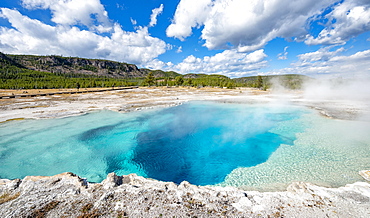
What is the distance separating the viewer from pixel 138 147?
45.7 feet

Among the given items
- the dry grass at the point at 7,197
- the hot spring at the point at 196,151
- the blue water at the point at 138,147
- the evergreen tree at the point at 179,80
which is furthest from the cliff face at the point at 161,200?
the evergreen tree at the point at 179,80

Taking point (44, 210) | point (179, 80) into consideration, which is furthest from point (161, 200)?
point (179, 80)

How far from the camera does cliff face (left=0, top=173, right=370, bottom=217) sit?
5.04 meters

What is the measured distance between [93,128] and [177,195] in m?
16.6

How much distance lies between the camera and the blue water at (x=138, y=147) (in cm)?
1039

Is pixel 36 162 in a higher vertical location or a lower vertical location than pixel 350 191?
lower

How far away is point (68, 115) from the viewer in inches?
926

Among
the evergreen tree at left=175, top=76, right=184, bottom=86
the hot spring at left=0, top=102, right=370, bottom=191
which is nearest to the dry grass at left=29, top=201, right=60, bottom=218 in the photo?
the hot spring at left=0, top=102, right=370, bottom=191

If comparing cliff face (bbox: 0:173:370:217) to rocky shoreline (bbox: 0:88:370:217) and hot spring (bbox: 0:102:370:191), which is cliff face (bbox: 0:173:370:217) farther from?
hot spring (bbox: 0:102:370:191)

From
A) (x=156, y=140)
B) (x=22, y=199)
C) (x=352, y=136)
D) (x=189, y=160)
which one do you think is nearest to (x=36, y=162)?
(x=22, y=199)

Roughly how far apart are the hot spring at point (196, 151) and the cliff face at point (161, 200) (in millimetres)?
Answer: 2260

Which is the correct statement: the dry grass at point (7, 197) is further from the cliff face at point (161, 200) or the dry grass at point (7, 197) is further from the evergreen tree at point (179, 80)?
the evergreen tree at point (179, 80)

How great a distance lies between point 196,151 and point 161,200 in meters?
8.13

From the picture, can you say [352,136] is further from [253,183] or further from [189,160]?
[189,160]
